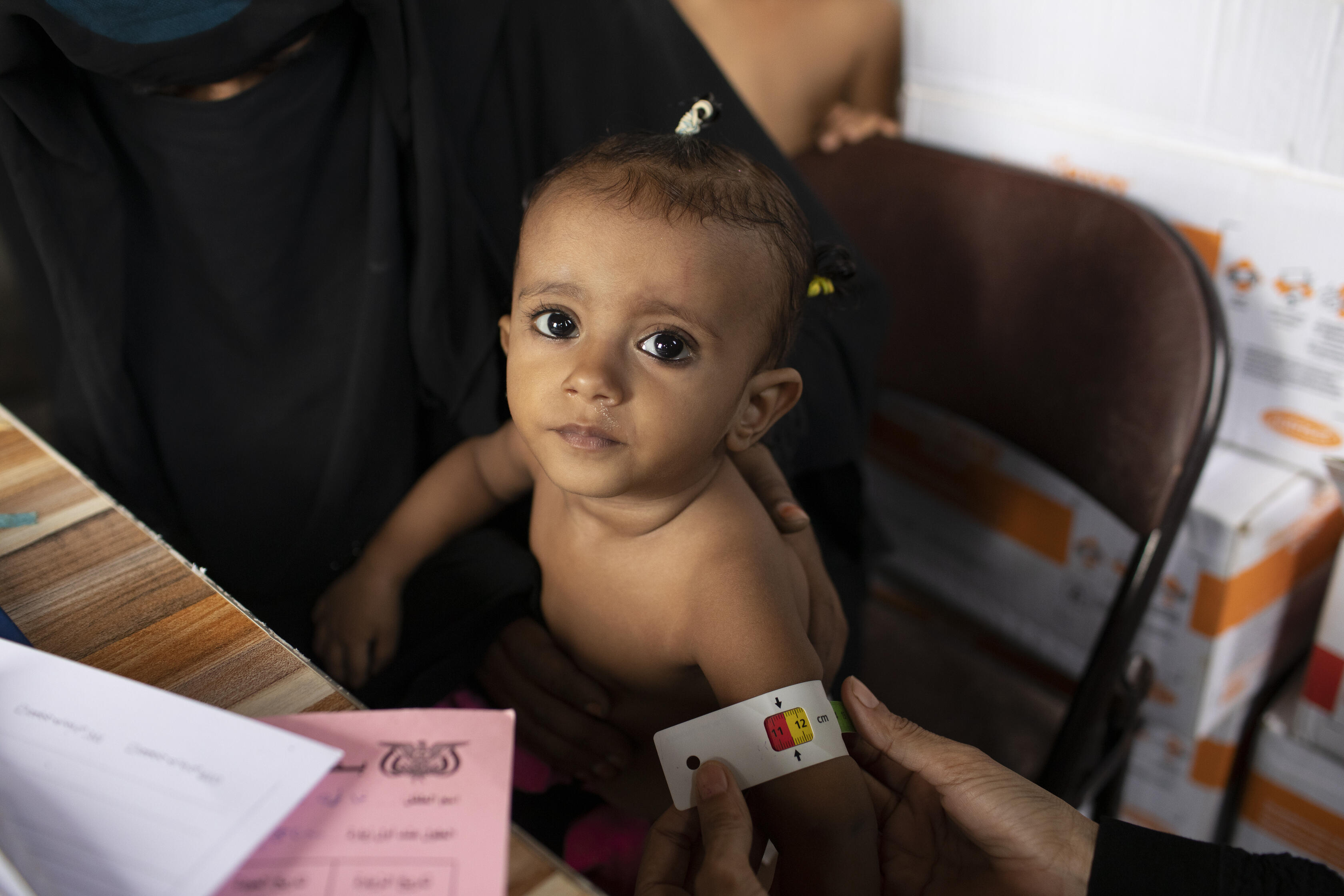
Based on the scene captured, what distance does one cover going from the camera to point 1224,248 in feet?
4.13

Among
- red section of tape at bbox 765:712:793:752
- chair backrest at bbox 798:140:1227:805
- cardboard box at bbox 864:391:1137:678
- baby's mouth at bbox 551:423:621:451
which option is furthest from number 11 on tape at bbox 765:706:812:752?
cardboard box at bbox 864:391:1137:678

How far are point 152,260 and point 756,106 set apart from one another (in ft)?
3.94

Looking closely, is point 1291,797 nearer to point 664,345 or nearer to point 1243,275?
point 1243,275

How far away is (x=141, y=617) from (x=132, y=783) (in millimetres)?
166

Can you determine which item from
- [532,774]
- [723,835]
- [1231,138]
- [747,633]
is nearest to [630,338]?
[747,633]

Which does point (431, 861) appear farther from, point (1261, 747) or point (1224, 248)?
point (1261, 747)

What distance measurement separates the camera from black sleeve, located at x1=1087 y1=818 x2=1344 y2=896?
552 millimetres

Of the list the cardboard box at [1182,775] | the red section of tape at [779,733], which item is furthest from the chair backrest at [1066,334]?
the red section of tape at [779,733]

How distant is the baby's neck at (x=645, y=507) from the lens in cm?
80

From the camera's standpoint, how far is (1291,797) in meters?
1.38

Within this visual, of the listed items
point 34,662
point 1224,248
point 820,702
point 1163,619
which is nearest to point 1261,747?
point 1163,619

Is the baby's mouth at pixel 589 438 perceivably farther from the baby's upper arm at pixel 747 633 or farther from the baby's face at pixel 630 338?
the baby's upper arm at pixel 747 633

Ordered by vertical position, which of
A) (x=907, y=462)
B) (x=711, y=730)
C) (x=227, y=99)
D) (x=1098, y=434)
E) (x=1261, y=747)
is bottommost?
(x=1261, y=747)

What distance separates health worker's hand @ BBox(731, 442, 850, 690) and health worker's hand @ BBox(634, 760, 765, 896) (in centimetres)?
20
